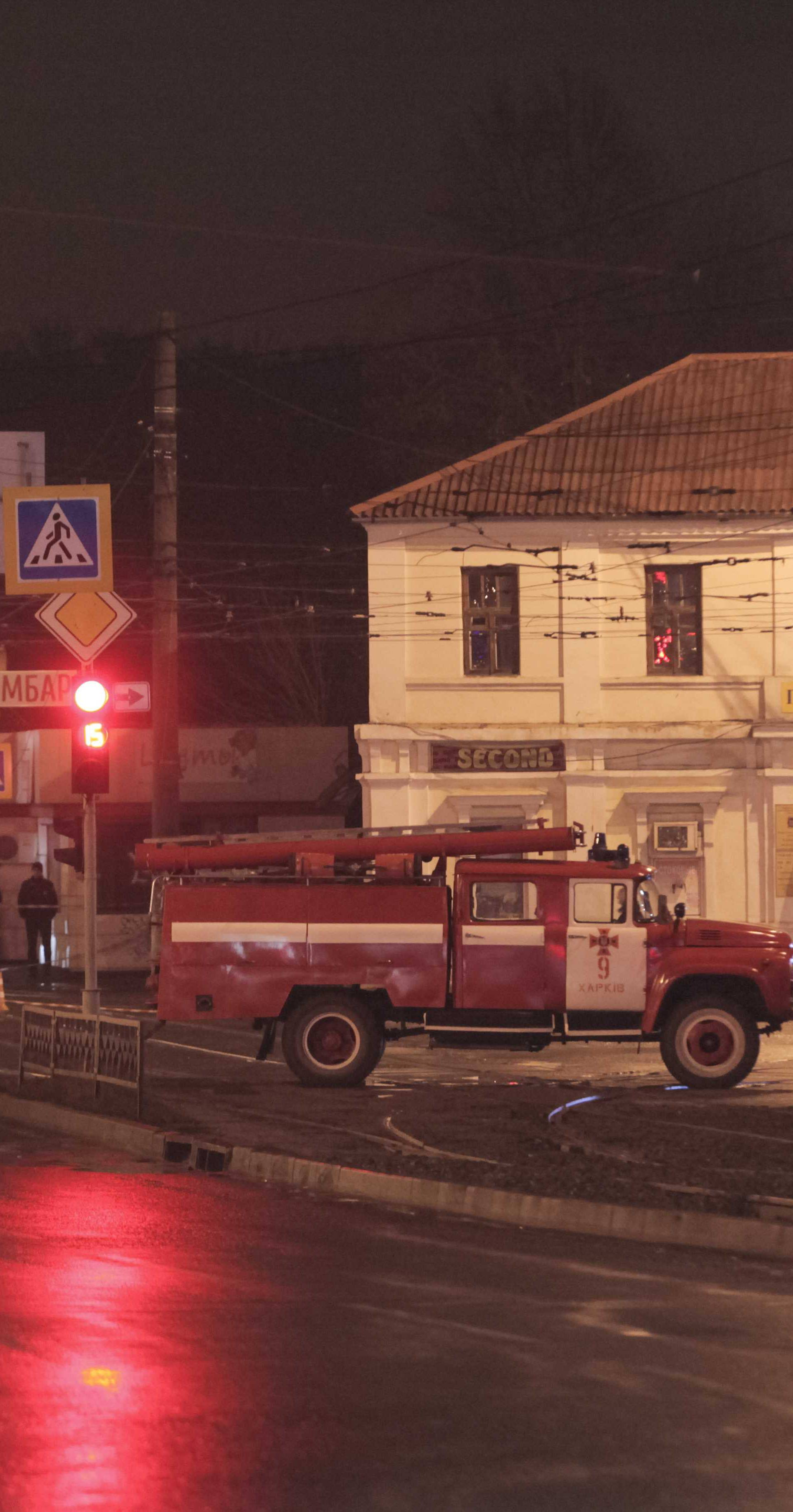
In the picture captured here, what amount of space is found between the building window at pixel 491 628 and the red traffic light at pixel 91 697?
17.2m

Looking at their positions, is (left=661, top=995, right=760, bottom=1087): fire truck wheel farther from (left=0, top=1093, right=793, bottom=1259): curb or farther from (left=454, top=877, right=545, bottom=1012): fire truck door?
(left=0, top=1093, right=793, bottom=1259): curb

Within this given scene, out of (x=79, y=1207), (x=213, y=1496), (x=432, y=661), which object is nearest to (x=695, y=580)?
(x=432, y=661)

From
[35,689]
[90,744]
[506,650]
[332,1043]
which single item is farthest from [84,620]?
[35,689]

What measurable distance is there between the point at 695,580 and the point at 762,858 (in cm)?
538

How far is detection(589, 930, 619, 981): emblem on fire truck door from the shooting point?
18359mm

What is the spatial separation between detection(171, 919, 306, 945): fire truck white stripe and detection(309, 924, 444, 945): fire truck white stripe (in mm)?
179

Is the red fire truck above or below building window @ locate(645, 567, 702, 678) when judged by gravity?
below

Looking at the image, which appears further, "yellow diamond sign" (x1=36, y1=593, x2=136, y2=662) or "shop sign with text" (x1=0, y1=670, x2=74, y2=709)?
"shop sign with text" (x1=0, y1=670, x2=74, y2=709)

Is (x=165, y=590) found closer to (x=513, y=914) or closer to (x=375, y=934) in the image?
(x=375, y=934)

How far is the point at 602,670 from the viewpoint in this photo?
3466cm

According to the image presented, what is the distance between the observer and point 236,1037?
24297 mm

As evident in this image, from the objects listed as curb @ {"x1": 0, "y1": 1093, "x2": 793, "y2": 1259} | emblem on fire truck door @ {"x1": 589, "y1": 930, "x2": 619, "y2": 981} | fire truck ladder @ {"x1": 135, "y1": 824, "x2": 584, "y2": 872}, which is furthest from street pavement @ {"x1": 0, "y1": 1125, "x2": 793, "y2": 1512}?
fire truck ladder @ {"x1": 135, "y1": 824, "x2": 584, "y2": 872}

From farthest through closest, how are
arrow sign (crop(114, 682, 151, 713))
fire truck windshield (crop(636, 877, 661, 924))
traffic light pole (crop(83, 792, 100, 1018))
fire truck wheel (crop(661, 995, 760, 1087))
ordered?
arrow sign (crop(114, 682, 151, 713)) → fire truck windshield (crop(636, 877, 661, 924)) → fire truck wheel (crop(661, 995, 760, 1087)) → traffic light pole (crop(83, 792, 100, 1018))

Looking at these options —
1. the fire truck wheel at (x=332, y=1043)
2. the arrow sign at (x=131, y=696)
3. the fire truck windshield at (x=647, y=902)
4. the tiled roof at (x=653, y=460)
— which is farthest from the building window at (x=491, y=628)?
the fire truck wheel at (x=332, y=1043)
